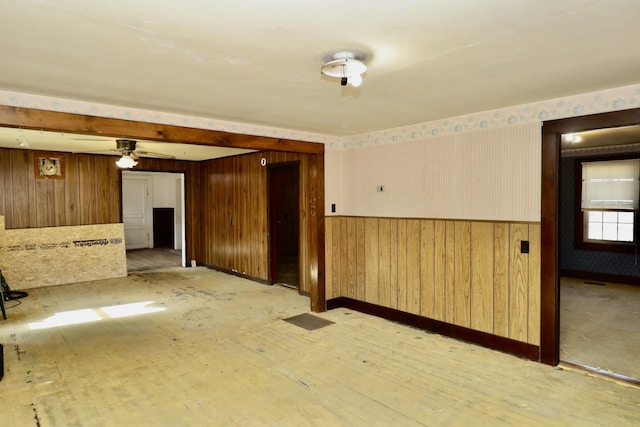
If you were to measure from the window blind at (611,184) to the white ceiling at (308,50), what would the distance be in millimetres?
4587

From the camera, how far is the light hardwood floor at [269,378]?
2520 millimetres

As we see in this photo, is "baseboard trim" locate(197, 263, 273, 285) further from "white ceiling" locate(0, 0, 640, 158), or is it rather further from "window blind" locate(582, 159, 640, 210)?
"window blind" locate(582, 159, 640, 210)

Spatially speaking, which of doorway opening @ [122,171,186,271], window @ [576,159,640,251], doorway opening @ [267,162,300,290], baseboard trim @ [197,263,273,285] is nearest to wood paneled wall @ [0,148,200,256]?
baseboard trim @ [197,263,273,285]

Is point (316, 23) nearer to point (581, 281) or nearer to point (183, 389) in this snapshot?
point (183, 389)

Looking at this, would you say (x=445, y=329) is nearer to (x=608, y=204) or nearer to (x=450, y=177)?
(x=450, y=177)

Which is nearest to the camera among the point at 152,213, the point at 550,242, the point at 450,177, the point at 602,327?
the point at 550,242

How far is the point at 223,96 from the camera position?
3.12m

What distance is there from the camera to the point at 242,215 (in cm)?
704

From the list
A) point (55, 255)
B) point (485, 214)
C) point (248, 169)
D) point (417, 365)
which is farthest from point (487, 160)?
point (55, 255)

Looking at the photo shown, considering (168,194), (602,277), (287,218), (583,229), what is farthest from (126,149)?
(602,277)

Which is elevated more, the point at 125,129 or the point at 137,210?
the point at 125,129

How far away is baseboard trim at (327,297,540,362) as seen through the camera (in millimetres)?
3463

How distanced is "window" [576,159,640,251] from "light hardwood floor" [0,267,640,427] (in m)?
4.68

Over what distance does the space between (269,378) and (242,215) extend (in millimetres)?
4304
